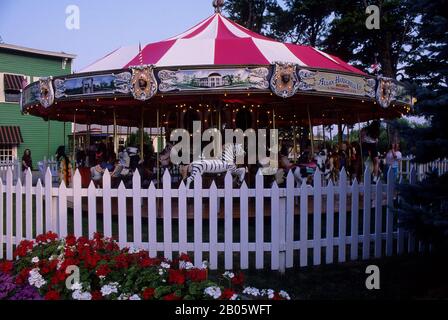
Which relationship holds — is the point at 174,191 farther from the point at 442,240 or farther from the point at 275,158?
the point at 275,158

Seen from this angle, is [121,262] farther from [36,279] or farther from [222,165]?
[222,165]

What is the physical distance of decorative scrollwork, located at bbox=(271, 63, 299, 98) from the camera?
823 cm

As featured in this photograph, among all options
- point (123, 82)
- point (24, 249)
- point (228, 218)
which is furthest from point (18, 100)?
point (24, 249)

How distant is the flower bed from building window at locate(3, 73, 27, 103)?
914 inches

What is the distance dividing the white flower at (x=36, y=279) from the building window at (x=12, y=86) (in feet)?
78.2

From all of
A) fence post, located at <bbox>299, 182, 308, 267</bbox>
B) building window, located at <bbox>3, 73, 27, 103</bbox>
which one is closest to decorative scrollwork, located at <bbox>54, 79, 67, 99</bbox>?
fence post, located at <bbox>299, 182, 308, 267</bbox>

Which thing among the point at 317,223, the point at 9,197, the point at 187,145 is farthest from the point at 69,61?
the point at 317,223

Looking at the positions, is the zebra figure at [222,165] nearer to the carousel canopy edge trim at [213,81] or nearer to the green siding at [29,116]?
the carousel canopy edge trim at [213,81]

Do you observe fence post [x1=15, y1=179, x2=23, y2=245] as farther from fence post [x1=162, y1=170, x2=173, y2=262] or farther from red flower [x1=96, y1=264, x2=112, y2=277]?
red flower [x1=96, y1=264, x2=112, y2=277]

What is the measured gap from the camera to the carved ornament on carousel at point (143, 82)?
8422 millimetres

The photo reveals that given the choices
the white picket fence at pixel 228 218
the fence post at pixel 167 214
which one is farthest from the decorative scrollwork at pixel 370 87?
the fence post at pixel 167 214

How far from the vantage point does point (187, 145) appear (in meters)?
12.4

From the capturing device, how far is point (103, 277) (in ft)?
11.3

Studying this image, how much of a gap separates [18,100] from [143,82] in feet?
65.3
